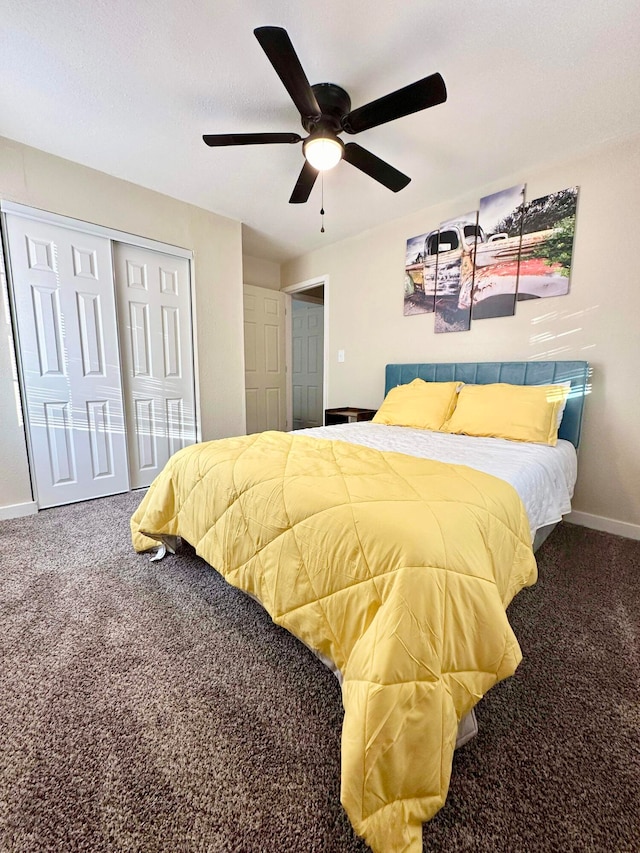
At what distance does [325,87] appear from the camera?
5.67 ft

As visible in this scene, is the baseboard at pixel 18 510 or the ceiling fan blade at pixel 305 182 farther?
the baseboard at pixel 18 510

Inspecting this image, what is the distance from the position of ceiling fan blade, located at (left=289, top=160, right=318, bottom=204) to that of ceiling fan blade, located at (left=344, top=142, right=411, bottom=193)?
0.22 m

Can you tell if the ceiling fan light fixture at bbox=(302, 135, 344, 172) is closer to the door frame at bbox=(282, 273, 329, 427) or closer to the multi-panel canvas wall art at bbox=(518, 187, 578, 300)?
the multi-panel canvas wall art at bbox=(518, 187, 578, 300)

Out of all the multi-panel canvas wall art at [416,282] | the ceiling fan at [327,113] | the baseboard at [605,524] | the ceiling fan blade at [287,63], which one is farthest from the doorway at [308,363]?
the ceiling fan blade at [287,63]

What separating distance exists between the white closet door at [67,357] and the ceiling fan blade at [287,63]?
1.96 meters

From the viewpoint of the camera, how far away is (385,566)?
0.87 meters

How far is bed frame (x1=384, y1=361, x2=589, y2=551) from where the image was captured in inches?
89.1

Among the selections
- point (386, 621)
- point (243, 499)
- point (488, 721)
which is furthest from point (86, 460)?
point (488, 721)

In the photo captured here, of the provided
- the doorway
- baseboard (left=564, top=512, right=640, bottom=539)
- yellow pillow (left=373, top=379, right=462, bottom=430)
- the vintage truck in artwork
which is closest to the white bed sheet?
yellow pillow (left=373, top=379, right=462, bottom=430)

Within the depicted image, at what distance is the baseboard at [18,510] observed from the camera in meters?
2.39

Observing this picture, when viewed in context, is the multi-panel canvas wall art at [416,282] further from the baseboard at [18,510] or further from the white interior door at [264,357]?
the baseboard at [18,510]

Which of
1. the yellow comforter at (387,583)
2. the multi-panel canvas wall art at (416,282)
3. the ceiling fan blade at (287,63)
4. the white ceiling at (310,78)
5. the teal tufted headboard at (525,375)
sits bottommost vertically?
the yellow comforter at (387,583)

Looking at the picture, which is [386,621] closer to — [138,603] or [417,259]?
[138,603]

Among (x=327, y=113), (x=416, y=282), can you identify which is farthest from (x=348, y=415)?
(x=327, y=113)
